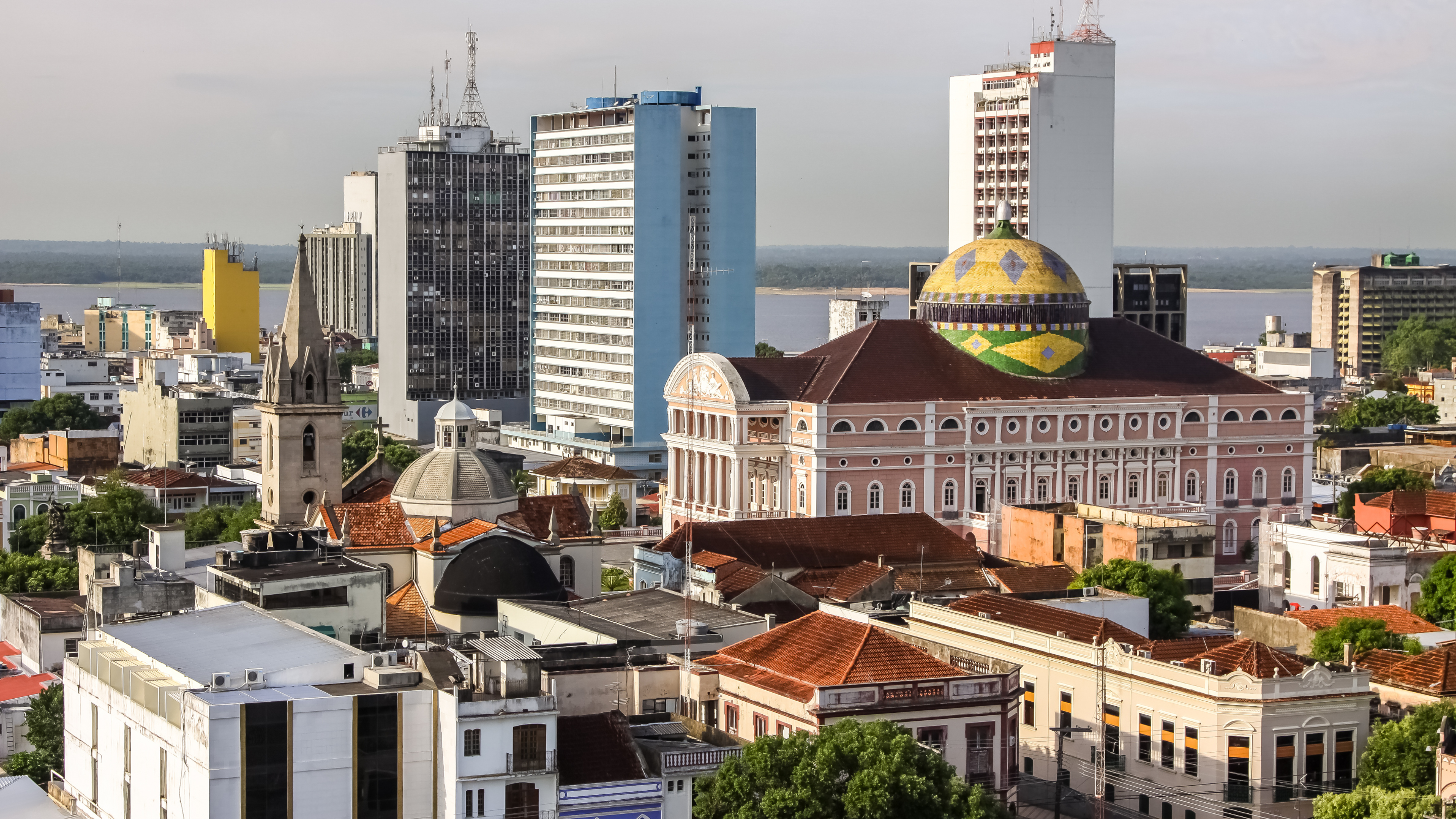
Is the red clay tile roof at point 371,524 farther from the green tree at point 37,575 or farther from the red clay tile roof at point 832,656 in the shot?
the red clay tile roof at point 832,656

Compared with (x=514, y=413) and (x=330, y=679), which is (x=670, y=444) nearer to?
(x=330, y=679)

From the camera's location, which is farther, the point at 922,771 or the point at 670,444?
the point at 670,444

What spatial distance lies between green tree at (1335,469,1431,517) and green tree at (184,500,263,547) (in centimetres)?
5096

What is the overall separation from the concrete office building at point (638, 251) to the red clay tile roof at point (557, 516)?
2751 inches

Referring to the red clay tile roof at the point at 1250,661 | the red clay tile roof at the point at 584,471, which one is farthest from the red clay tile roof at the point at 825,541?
the red clay tile roof at the point at 584,471

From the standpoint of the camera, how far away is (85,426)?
548 ft

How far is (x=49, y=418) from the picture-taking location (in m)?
165

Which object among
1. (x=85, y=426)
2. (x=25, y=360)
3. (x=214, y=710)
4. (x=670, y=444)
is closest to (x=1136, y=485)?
(x=670, y=444)

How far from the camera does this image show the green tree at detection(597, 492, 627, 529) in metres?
123

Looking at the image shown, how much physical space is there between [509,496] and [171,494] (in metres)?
48.4

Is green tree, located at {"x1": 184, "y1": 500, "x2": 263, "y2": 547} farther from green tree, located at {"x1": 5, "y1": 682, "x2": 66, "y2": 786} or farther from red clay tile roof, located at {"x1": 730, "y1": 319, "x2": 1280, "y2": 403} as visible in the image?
green tree, located at {"x1": 5, "y1": 682, "x2": 66, "y2": 786}

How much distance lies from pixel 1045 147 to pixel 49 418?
70.5 metres

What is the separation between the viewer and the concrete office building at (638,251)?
163500 millimetres

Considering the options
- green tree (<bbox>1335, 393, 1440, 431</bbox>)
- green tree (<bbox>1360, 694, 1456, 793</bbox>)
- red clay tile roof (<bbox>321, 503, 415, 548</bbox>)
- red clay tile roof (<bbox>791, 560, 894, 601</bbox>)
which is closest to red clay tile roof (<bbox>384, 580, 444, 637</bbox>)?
red clay tile roof (<bbox>321, 503, 415, 548</bbox>)
